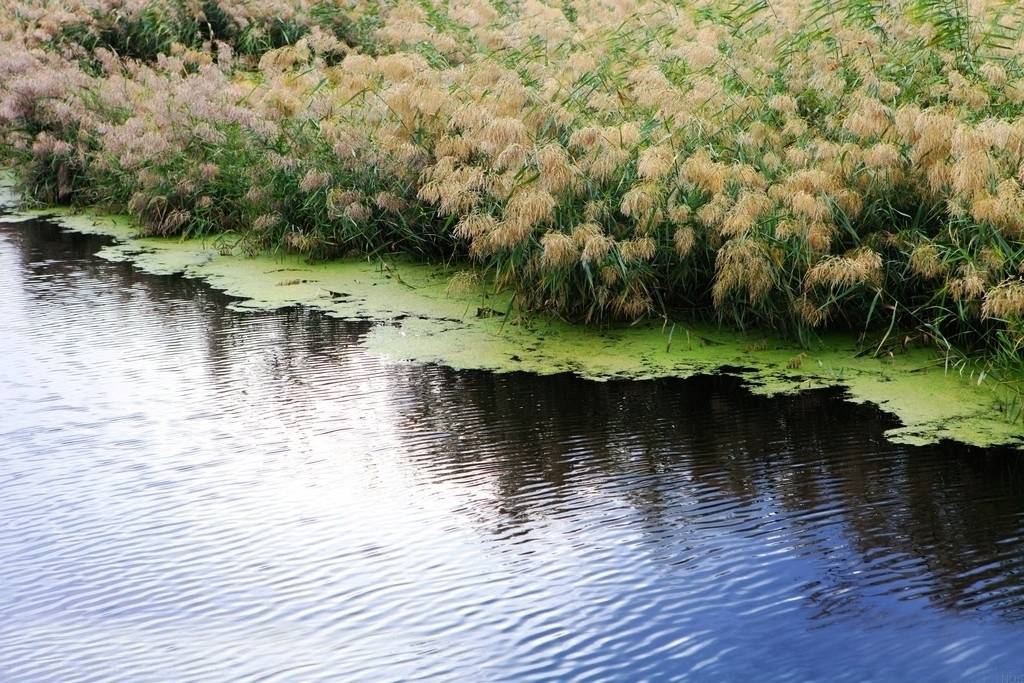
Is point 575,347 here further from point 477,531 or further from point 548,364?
point 477,531

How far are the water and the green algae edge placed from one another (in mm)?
178

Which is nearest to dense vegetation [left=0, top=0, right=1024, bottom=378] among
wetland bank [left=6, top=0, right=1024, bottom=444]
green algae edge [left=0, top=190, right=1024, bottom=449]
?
wetland bank [left=6, top=0, right=1024, bottom=444]

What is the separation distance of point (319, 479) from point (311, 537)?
1.65 feet

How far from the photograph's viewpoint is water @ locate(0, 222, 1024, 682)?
346cm

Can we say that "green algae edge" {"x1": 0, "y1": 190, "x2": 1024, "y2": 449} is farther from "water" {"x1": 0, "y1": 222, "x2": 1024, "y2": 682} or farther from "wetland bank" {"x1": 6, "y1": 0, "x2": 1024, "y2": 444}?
"water" {"x1": 0, "y1": 222, "x2": 1024, "y2": 682}

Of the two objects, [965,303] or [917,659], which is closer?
[917,659]

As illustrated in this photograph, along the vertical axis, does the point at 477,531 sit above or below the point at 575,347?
below

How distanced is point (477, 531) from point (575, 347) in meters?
2.07

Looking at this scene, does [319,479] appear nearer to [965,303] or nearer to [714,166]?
[714,166]

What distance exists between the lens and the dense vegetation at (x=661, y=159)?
563cm

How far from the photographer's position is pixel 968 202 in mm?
5461

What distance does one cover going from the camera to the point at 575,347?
20.2ft

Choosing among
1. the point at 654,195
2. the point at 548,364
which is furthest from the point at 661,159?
the point at 548,364

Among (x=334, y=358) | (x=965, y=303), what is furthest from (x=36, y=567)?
(x=965, y=303)
